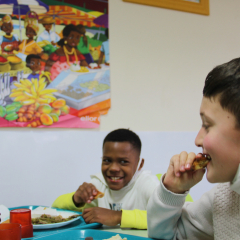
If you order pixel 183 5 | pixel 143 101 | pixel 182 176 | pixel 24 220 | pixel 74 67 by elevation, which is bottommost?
pixel 24 220

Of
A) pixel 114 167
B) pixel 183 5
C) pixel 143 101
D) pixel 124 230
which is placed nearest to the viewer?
pixel 124 230

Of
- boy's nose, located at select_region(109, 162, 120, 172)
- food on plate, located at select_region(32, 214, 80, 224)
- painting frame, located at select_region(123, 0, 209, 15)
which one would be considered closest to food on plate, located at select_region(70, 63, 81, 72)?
painting frame, located at select_region(123, 0, 209, 15)

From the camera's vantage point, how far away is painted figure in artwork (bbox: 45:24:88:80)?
1.72 meters

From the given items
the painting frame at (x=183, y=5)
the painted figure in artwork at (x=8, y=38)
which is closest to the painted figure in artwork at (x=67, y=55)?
the painted figure in artwork at (x=8, y=38)

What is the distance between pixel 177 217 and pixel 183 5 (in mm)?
1745

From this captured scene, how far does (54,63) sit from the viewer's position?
67.8 inches

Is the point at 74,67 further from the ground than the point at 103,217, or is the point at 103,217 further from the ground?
the point at 74,67

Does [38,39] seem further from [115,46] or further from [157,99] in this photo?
[157,99]

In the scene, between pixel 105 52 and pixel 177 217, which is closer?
pixel 177 217

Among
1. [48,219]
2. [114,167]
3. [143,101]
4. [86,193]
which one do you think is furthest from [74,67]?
[48,219]

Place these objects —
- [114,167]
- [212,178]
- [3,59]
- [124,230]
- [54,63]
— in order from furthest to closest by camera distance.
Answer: [54,63]
[3,59]
[114,167]
[124,230]
[212,178]

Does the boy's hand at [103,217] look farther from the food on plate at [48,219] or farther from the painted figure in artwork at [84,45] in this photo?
the painted figure in artwork at [84,45]

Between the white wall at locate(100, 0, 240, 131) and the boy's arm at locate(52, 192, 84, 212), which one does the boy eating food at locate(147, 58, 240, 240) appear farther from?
the white wall at locate(100, 0, 240, 131)

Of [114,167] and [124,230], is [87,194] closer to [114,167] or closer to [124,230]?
[114,167]
